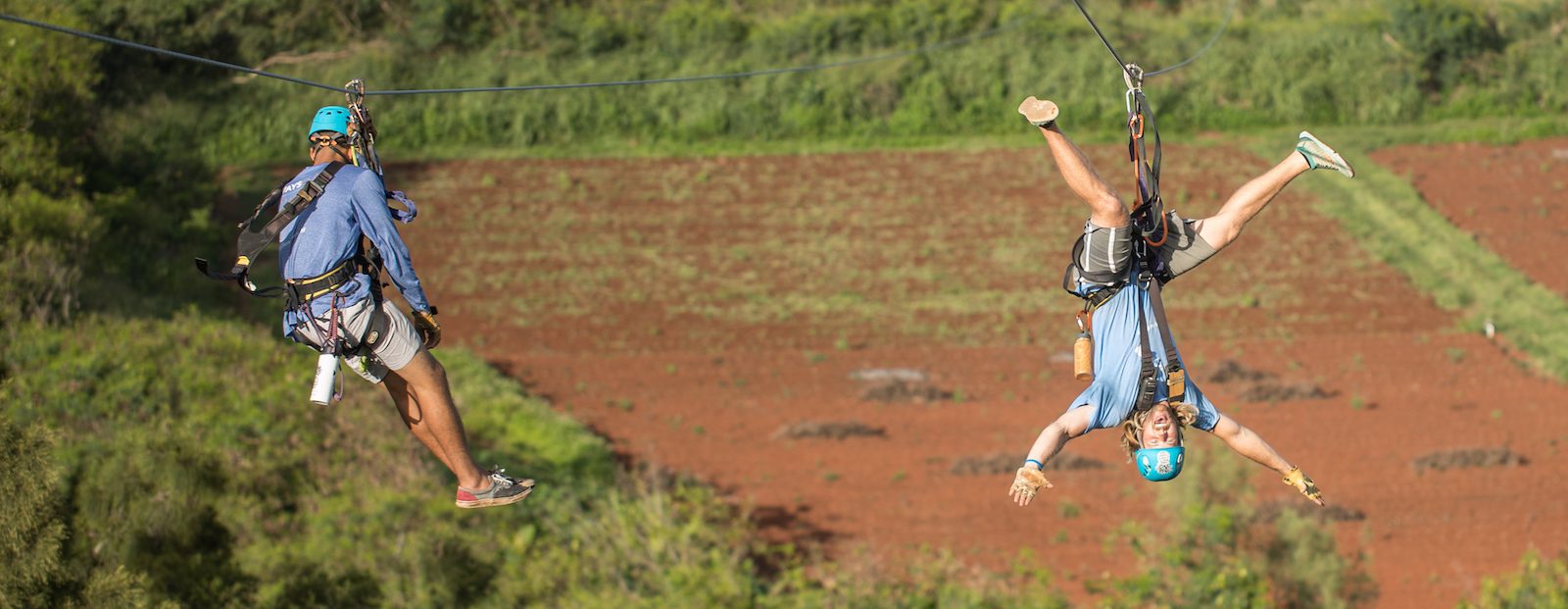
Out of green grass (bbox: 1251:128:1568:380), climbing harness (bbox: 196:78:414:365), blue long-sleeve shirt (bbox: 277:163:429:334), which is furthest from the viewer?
green grass (bbox: 1251:128:1568:380)

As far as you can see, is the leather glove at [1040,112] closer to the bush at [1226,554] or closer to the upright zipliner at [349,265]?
the upright zipliner at [349,265]

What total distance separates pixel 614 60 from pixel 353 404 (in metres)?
19.1

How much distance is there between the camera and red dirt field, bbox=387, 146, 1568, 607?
3306cm

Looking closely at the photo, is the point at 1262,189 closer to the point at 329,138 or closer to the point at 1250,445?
the point at 1250,445

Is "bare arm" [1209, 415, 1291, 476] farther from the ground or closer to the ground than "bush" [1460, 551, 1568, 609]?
farther from the ground

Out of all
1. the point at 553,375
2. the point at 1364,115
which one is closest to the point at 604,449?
the point at 553,375

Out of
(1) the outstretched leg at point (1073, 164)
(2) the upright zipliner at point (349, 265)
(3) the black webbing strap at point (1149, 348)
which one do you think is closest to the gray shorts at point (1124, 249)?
(3) the black webbing strap at point (1149, 348)

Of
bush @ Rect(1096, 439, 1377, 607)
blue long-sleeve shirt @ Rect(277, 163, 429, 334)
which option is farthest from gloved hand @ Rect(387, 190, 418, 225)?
bush @ Rect(1096, 439, 1377, 607)

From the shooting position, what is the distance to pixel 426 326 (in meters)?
12.0

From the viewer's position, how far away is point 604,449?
1358 inches

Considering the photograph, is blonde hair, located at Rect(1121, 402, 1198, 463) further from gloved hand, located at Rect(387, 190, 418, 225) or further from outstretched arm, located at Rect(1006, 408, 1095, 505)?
gloved hand, located at Rect(387, 190, 418, 225)

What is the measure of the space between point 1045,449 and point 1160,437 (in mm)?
840

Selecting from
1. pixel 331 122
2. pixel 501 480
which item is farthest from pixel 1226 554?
pixel 331 122

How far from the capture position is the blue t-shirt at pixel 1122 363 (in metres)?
12.2
